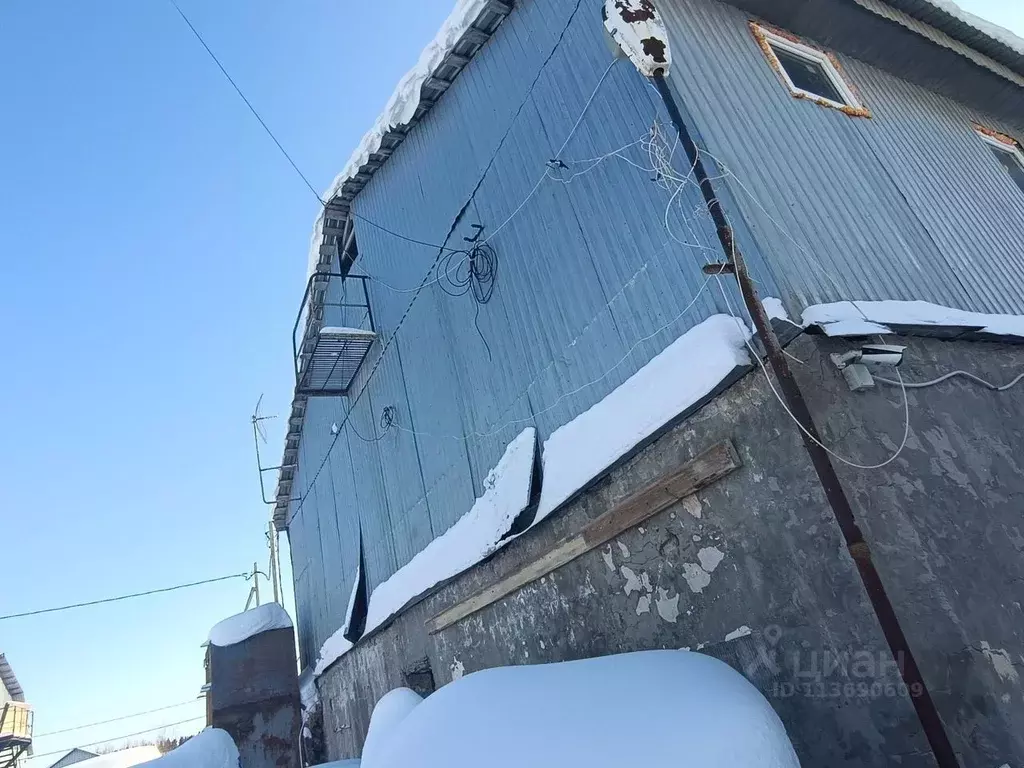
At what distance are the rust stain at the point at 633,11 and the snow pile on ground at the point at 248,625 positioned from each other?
14828mm

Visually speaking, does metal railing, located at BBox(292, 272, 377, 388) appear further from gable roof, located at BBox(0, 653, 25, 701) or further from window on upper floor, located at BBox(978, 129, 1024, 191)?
gable roof, located at BBox(0, 653, 25, 701)

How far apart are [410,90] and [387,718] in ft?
26.7

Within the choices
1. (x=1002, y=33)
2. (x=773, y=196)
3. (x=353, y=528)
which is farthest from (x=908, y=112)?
(x=353, y=528)

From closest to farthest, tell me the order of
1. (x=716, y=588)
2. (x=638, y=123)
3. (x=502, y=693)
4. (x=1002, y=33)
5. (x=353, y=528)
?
1. (x=502, y=693)
2. (x=716, y=588)
3. (x=638, y=123)
4. (x=1002, y=33)
5. (x=353, y=528)

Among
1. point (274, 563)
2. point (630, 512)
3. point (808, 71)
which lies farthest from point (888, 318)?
point (274, 563)

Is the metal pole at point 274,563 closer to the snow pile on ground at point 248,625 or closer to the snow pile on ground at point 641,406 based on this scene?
the snow pile on ground at point 248,625

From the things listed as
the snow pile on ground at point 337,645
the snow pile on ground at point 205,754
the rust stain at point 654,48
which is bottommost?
the snow pile on ground at point 205,754

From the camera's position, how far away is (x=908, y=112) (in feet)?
28.1

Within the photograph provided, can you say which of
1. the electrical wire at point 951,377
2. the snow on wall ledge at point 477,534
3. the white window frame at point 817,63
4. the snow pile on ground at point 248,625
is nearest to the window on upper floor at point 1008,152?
the white window frame at point 817,63

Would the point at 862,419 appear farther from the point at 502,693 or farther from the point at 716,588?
the point at 502,693

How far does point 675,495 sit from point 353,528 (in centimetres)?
912

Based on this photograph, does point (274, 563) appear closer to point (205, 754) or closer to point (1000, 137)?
point (205, 754)

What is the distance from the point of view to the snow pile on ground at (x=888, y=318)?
4.75 m

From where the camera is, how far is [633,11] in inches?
193
